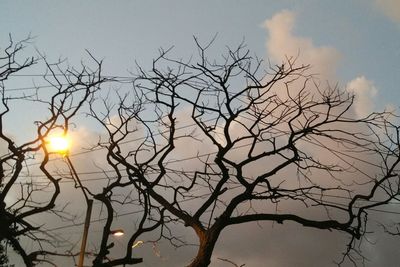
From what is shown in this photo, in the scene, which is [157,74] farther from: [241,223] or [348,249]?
[348,249]

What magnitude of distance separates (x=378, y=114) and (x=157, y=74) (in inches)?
239

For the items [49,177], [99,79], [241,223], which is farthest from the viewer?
[99,79]

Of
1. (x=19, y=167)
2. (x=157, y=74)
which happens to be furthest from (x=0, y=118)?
(x=157, y=74)

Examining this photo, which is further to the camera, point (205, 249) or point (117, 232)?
point (117, 232)

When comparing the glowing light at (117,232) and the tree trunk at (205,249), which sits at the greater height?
the glowing light at (117,232)

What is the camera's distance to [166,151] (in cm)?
1152

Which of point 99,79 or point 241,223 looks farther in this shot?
point 99,79

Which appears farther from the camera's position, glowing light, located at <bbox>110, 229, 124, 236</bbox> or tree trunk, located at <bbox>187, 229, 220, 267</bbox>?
glowing light, located at <bbox>110, 229, 124, 236</bbox>

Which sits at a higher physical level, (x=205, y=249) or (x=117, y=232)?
(x=117, y=232)

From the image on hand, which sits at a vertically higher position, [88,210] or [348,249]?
[88,210]

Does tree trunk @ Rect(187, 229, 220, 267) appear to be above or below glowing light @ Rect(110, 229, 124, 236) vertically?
below

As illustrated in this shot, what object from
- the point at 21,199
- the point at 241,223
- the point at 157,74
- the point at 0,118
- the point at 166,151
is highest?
the point at 157,74

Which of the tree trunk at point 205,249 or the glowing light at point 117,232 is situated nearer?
the tree trunk at point 205,249

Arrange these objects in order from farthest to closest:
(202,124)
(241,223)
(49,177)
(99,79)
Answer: (99,79) < (49,177) < (202,124) < (241,223)
